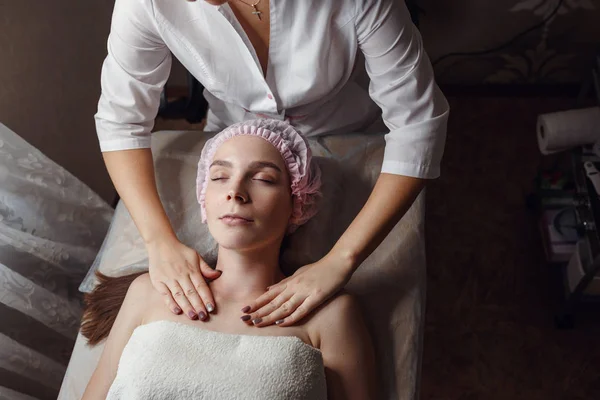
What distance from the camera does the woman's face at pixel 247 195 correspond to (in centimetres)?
115

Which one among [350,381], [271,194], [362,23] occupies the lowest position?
[350,381]

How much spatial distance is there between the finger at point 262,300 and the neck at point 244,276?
48 millimetres

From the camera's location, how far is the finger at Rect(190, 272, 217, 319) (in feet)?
3.84

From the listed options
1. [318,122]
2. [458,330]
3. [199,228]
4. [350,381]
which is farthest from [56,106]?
[458,330]

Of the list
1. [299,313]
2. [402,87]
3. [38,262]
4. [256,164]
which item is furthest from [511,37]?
[38,262]

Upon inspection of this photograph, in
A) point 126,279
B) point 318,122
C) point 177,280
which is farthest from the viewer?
point 318,122

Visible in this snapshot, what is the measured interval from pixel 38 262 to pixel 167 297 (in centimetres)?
43

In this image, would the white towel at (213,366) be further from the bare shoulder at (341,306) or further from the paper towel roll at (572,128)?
the paper towel roll at (572,128)

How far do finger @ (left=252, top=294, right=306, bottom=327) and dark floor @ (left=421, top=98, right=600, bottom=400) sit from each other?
81 cm

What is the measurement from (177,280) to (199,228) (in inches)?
7.7

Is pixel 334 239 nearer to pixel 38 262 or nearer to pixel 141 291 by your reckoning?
pixel 141 291

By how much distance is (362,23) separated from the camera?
109 cm

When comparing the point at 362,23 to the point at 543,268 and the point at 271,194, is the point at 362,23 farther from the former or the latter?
the point at 543,268

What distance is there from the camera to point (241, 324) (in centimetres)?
116
